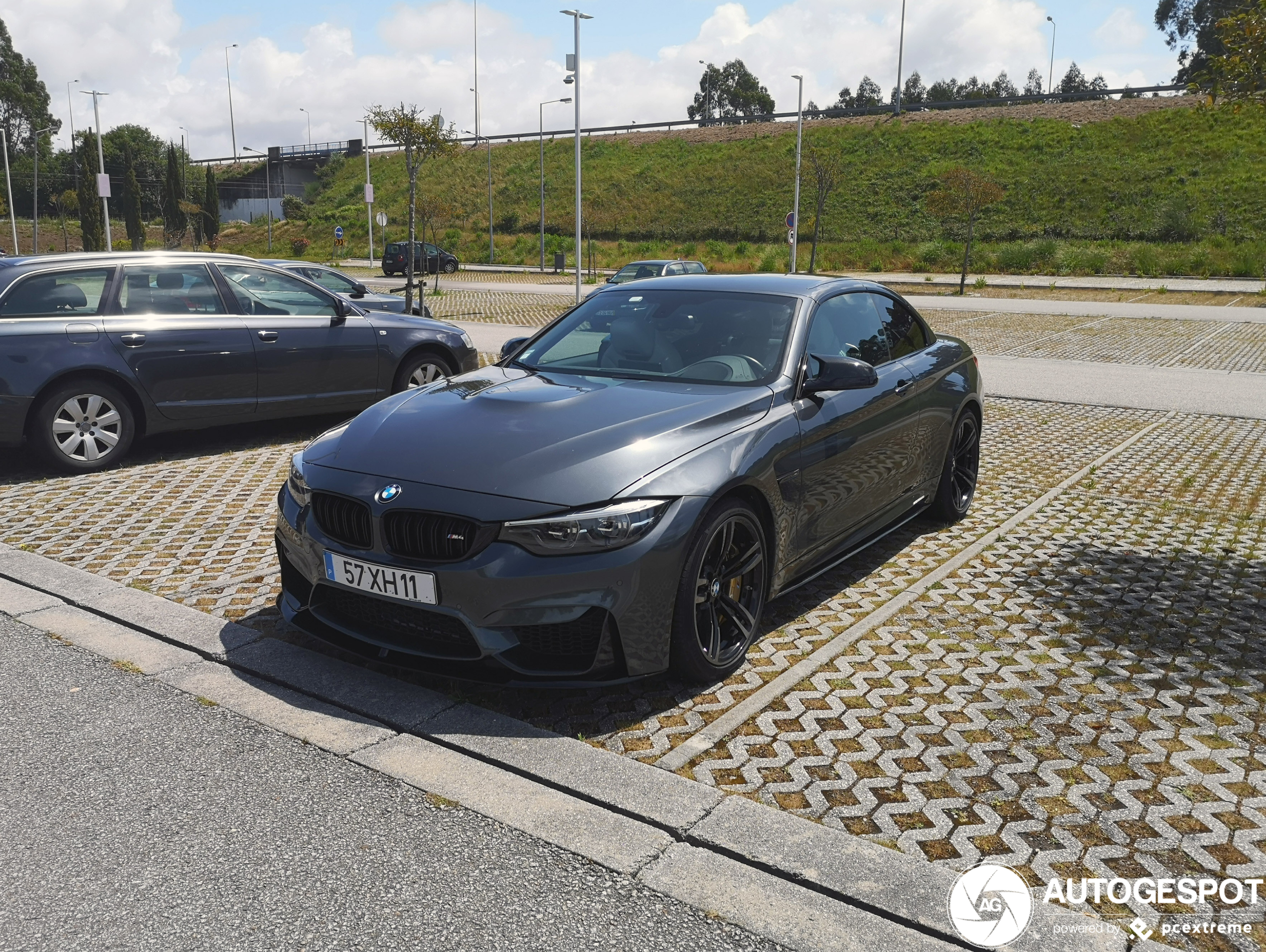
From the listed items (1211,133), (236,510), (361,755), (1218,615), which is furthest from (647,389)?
(1211,133)

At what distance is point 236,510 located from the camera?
6.83 meters

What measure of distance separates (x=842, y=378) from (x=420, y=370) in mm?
5869

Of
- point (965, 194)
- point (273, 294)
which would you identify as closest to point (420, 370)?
point (273, 294)

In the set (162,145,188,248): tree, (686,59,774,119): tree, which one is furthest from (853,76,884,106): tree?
(162,145,188,248): tree

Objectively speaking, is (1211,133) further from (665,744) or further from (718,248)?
(665,744)

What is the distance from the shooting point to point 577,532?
3.73 metres

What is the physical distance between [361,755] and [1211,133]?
237ft

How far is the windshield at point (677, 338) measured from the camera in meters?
4.93

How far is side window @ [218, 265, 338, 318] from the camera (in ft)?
28.5

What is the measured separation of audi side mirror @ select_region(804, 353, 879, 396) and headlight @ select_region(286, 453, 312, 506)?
217 cm

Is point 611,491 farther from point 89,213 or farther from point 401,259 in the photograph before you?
point 89,213

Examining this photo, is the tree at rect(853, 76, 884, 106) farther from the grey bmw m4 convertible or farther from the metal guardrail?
the grey bmw m4 convertible

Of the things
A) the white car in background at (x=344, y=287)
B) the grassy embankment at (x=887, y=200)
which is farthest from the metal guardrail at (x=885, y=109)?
the white car in background at (x=344, y=287)

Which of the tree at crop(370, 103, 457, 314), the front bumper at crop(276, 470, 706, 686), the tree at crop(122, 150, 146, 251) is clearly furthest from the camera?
the tree at crop(122, 150, 146, 251)
